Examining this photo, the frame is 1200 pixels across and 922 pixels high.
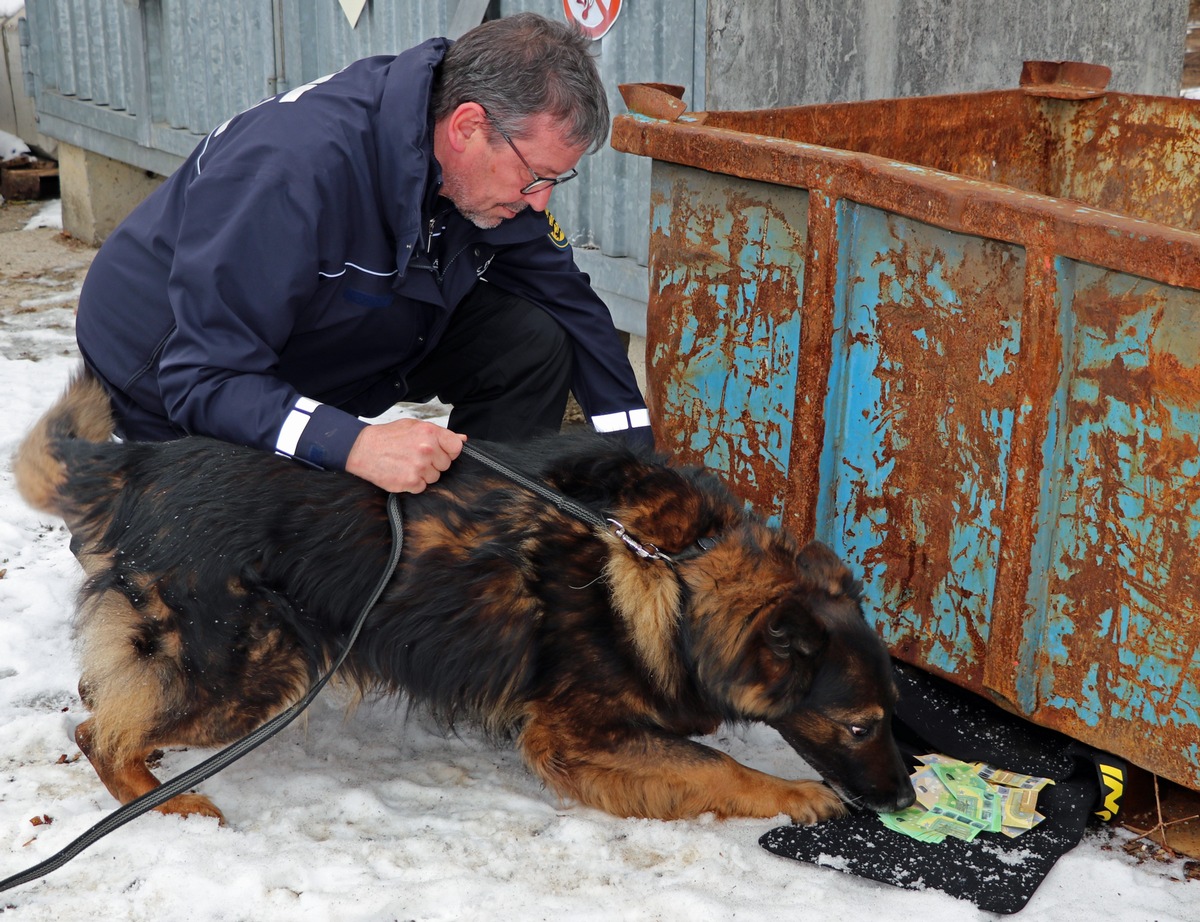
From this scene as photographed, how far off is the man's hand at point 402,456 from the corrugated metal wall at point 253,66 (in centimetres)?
255

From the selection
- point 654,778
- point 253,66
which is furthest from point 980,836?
point 253,66

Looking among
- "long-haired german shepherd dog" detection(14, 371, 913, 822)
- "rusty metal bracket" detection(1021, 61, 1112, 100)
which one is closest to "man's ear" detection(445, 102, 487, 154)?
"long-haired german shepherd dog" detection(14, 371, 913, 822)

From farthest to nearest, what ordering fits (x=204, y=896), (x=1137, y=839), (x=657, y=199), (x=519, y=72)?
(x=657, y=199) → (x=519, y=72) → (x=1137, y=839) → (x=204, y=896)

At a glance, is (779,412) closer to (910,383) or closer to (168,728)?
(910,383)

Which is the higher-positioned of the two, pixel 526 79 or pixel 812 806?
pixel 526 79

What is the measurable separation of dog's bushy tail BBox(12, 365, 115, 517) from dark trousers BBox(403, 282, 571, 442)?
1070mm

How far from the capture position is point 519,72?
3078mm

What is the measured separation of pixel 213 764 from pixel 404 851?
1.62ft

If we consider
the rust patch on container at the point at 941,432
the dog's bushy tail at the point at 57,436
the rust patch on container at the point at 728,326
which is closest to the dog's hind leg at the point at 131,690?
the dog's bushy tail at the point at 57,436

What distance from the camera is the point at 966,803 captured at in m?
2.97

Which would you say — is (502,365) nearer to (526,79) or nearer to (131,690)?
(526,79)

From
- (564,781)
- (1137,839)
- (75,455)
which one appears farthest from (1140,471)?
(75,455)

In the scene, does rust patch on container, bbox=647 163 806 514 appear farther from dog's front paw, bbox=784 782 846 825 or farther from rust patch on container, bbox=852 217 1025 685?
dog's front paw, bbox=784 782 846 825

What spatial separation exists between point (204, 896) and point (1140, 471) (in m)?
2.25
